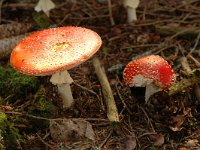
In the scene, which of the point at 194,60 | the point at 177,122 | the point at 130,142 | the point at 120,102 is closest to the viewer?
the point at 130,142

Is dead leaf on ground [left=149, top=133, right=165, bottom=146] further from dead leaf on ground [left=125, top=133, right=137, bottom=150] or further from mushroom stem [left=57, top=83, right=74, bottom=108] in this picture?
mushroom stem [left=57, top=83, right=74, bottom=108]

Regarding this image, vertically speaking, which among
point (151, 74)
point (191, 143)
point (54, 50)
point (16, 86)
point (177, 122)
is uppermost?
point (54, 50)

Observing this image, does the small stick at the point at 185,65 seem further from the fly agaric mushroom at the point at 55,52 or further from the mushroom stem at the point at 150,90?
the fly agaric mushroom at the point at 55,52

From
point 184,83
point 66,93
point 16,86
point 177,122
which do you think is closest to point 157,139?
point 177,122

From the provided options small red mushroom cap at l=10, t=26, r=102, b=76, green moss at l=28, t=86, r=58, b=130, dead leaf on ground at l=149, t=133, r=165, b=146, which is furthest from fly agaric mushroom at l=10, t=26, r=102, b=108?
dead leaf on ground at l=149, t=133, r=165, b=146

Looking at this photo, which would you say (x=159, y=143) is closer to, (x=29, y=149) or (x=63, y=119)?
(x=63, y=119)

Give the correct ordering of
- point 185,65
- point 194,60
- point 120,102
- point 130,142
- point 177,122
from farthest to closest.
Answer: point 194,60 < point 185,65 < point 120,102 < point 177,122 < point 130,142

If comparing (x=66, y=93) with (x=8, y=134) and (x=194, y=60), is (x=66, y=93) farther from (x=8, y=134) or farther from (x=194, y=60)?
(x=194, y=60)
